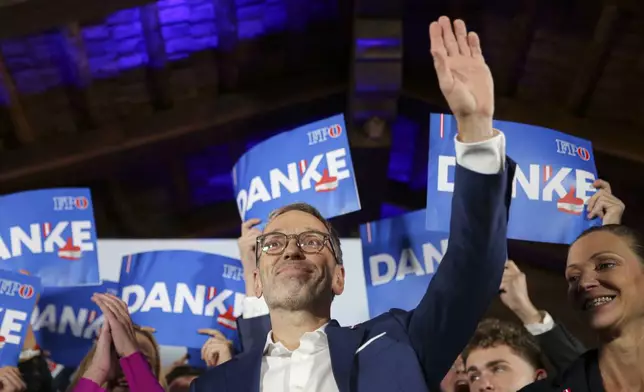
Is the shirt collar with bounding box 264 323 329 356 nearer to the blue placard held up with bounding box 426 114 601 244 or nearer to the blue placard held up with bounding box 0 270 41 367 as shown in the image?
the blue placard held up with bounding box 426 114 601 244

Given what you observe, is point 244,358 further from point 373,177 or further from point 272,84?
point 373,177

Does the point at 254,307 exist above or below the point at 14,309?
above

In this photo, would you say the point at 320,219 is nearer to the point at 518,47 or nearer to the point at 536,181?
the point at 536,181

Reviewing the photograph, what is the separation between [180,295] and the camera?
299 cm

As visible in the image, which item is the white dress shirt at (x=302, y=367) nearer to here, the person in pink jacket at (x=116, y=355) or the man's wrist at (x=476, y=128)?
the person in pink jacket at (x=116, y=355)

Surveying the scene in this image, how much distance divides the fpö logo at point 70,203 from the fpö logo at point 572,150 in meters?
1.60

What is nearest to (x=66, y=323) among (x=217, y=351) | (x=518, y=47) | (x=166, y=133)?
(x=217, y=351)

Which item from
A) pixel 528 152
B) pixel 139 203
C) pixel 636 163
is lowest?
pixel 139 203

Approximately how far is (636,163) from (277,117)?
2122 millimetres

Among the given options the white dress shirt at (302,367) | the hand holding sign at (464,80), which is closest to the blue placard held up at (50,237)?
the white dress shirt at (302,367)

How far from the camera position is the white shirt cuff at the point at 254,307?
93.3 inches

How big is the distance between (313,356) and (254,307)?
0.82 m

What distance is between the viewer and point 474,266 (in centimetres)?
149

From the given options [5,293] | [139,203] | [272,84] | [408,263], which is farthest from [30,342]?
[139,203]
